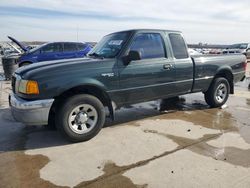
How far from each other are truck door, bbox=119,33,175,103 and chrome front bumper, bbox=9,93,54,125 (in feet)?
4.67

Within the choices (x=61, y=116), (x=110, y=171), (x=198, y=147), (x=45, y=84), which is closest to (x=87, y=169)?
(x=110, y=171)

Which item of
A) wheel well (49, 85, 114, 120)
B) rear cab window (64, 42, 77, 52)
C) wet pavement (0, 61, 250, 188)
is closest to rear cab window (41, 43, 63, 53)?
rear cab window (64, 42, 77, 52)

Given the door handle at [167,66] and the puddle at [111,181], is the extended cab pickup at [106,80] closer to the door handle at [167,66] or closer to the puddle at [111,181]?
the door handle at [167,66]

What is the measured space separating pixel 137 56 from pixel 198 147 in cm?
188

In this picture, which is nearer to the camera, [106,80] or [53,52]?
[106,80]

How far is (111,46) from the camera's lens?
17.4 ft

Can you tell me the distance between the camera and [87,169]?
11.8 ft

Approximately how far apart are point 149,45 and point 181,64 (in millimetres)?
890

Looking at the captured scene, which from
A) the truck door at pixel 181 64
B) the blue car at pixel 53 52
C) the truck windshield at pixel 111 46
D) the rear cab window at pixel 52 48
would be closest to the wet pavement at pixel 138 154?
the truck door at pixel 181 64

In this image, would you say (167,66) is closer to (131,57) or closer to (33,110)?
(131,57)

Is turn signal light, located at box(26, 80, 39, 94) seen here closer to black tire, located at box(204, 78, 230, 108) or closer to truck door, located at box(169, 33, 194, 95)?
truck door, located at box(169, 33, 194, 95)

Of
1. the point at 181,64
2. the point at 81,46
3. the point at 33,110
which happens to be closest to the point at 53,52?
the point at 81,46

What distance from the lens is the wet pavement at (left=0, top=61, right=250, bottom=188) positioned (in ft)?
10.9

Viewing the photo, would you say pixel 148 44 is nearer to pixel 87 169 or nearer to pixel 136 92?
pixel 136 92
